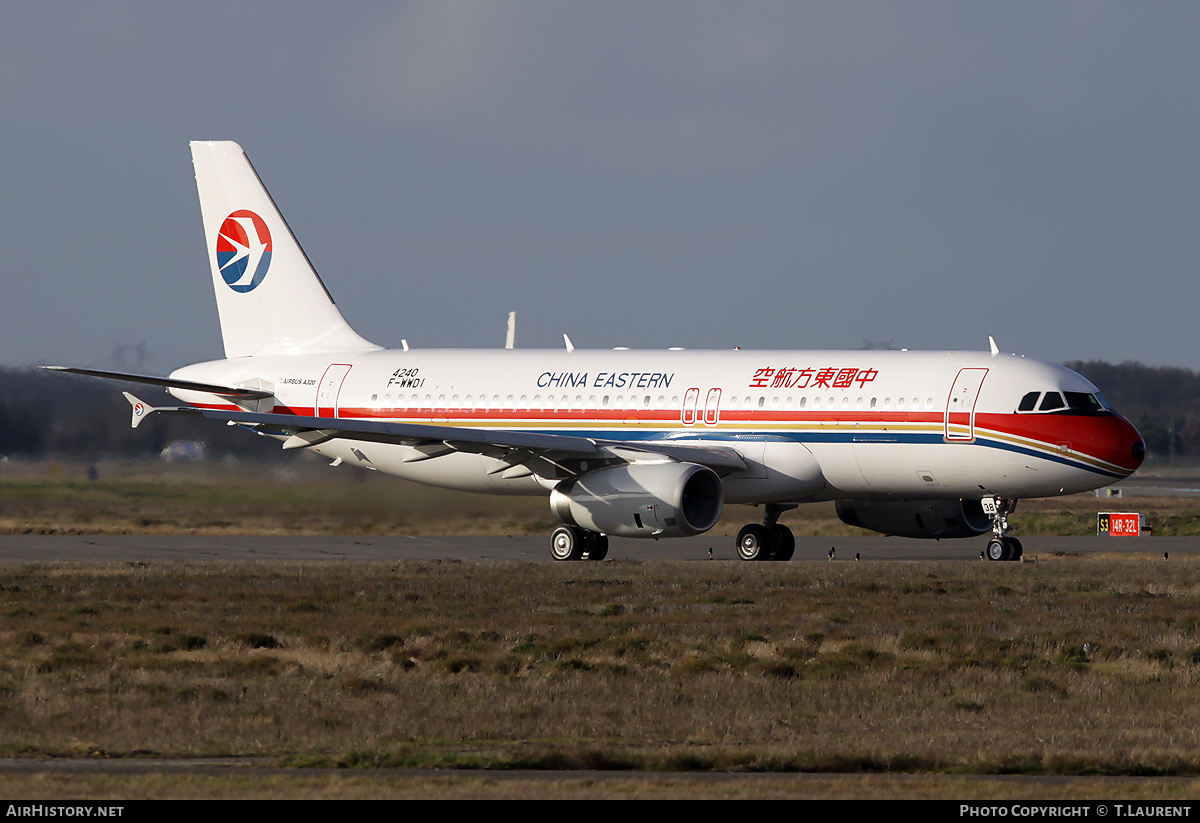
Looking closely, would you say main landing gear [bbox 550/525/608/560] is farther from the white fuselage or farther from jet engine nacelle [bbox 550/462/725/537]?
the white fuselage

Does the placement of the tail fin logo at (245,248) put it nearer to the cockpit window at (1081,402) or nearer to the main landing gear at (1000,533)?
the main landing gear at (1000,533)

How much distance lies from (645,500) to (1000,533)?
25.3 ft

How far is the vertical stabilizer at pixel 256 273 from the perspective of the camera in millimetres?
44000

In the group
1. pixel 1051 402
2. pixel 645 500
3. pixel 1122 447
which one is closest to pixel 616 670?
pixel 645 500

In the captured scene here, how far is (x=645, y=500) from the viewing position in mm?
33938

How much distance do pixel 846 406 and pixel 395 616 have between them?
13548mm

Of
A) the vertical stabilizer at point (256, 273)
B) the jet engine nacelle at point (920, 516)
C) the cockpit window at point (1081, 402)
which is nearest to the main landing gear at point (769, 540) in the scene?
the jet engine nacelle at point (920, 516)

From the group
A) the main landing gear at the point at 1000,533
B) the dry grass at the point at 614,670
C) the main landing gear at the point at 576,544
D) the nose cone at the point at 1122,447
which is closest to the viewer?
the dry grass at the point at 614,670

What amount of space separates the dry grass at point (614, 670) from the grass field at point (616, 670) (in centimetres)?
6

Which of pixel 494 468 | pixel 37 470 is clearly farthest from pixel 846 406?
pixel 37 470

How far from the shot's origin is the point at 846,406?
34938mm

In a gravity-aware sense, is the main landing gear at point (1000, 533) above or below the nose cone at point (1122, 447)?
below
